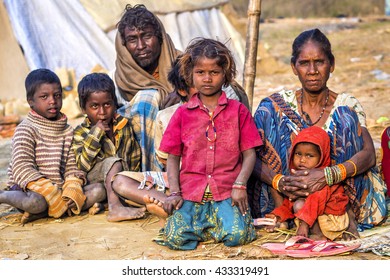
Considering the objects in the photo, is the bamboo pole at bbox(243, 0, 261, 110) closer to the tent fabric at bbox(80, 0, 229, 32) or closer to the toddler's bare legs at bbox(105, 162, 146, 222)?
the toddler's bare legs at bbox(105, 162, 146, 222)

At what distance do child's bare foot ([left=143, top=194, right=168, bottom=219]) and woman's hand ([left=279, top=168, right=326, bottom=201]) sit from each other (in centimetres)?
67

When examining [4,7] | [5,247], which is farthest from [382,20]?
[5,247]

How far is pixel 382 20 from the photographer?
561 inches

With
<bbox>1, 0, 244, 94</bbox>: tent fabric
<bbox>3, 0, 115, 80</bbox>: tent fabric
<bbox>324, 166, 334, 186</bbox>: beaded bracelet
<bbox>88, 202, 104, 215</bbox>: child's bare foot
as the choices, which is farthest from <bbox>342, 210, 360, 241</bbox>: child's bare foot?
<bbox>3, 0, 115, 80</bbox>: tent fabric

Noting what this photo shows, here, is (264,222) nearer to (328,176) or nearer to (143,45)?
(328,176)

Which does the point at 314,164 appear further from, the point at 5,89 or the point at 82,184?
the point at 5,89

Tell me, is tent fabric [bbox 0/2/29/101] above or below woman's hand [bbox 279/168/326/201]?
above

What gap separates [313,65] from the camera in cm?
366

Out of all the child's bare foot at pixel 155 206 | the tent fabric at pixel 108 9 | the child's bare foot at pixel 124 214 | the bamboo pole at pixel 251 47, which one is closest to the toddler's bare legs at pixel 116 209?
the child's bare foot at pixel 124 214

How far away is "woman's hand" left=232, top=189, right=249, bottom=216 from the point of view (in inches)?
136

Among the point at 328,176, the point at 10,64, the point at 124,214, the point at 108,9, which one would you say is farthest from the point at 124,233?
the point at 108,9
